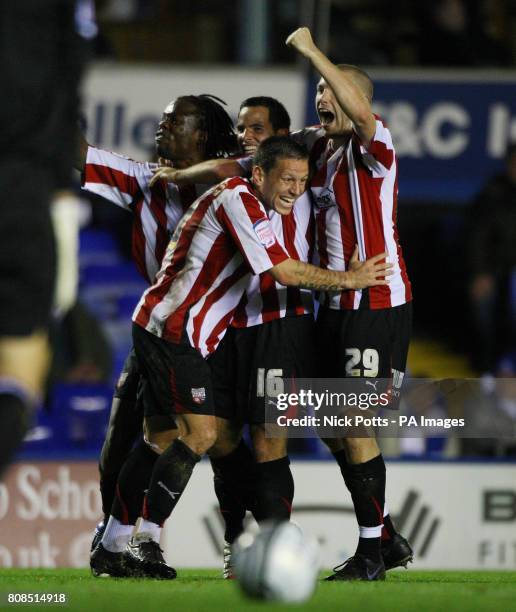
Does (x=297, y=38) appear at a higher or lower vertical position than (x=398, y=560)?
higher

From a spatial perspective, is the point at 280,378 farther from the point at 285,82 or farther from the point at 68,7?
the point at 285,82

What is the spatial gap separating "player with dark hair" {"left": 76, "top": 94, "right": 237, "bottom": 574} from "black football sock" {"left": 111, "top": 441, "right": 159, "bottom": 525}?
0.69ft

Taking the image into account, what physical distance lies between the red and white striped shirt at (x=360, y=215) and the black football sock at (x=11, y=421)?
7.47ft

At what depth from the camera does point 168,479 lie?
534 centimetres

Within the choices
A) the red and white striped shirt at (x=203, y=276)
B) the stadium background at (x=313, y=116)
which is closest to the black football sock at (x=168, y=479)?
the red and white striped shirt at (x=203, y=276)

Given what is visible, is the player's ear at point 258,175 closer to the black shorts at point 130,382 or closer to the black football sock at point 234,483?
the black shorts at point 130,382

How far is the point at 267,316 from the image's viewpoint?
561 centimetres

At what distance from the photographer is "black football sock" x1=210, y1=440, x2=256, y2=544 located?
18.8 ft

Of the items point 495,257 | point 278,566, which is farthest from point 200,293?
point 495,257

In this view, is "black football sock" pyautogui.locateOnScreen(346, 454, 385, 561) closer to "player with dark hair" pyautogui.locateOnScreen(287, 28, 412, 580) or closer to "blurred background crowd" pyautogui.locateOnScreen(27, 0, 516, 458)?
"player with dark hair" pyautogui.locateOnScreen(287, 28, 412, 580)

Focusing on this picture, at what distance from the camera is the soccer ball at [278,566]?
424 cm

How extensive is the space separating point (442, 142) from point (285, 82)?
1.30m

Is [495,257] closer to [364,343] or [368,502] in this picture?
[364,343]

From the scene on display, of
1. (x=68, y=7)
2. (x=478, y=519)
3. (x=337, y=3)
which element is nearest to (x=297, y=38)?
(x=68, y=7)
